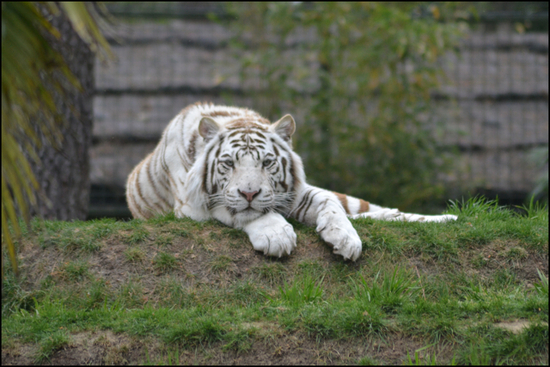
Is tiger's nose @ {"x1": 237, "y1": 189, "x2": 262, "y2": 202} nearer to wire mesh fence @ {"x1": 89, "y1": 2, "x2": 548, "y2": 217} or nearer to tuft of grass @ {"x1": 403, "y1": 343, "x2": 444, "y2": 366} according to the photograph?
tuft of grass @ {"x1": 403, "y1": 343, "x2": 444, "y2": 366}

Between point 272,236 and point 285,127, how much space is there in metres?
0.97

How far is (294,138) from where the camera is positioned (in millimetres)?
7160

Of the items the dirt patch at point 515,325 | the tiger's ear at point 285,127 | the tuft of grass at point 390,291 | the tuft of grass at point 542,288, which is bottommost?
the tuft of grass at point 390,291

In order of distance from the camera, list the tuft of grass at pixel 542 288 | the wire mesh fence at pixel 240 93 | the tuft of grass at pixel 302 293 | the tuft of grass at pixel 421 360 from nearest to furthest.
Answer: the tuft of grass at pixel 421 360 → the tuft of grass at pixel 542 288 → the tuft of grass at pixel 302 293 → the wire mesh fence at pixel 240 93

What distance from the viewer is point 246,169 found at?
140 inches

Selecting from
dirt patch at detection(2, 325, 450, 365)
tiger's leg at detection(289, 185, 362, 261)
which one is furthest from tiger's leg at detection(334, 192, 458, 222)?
dirt patch at detection(2, 325, 450, 365)

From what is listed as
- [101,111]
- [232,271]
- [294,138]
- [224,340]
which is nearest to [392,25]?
[294,138]

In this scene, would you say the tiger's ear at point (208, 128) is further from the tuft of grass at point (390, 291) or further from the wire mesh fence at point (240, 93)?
the wire mesh fence at point (240, 93)

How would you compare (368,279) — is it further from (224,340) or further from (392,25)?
(392,25)

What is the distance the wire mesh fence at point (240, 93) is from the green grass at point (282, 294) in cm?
396

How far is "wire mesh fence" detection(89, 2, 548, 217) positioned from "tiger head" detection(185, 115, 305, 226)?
373 cm

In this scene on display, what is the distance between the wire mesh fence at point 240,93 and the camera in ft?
25.0

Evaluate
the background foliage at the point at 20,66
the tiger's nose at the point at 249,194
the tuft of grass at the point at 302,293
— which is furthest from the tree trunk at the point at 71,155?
the background foliage at the point at 20,66

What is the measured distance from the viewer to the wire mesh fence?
7.62 metres
